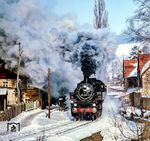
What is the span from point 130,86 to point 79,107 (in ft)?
117

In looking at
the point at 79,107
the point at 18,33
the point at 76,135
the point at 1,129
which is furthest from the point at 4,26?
the point at 76,135

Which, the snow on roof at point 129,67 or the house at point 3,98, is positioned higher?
the snow on roof at point 129,67

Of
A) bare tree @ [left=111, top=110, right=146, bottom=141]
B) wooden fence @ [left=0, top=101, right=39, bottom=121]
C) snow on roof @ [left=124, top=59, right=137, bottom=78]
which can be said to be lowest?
wooden fence @ [left=0, top=101, right=39, bottom=121]

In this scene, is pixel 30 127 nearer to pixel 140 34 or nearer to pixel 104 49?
pixel 140 34

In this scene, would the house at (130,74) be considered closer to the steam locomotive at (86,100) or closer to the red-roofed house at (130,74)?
the red-roofed house at (130,74)

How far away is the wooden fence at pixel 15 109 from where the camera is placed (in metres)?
31.0

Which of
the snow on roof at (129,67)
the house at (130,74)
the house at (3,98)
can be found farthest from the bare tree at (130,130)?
the snow on roof at (129,67)

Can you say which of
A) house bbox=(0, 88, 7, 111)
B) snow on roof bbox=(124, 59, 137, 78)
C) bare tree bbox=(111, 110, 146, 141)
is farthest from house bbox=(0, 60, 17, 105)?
bare tree bbox=(111, 110, 146, 141)

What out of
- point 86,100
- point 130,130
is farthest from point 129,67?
point 130,130

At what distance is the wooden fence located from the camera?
31030 mm

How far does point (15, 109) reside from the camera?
36.5 m

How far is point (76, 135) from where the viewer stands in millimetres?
23078

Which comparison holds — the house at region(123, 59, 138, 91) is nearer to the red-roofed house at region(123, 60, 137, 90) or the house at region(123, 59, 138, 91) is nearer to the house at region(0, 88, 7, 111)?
the red-roofed house at region(123, 60, 137, 90)

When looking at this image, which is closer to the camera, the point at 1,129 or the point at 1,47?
the point at 1,129
